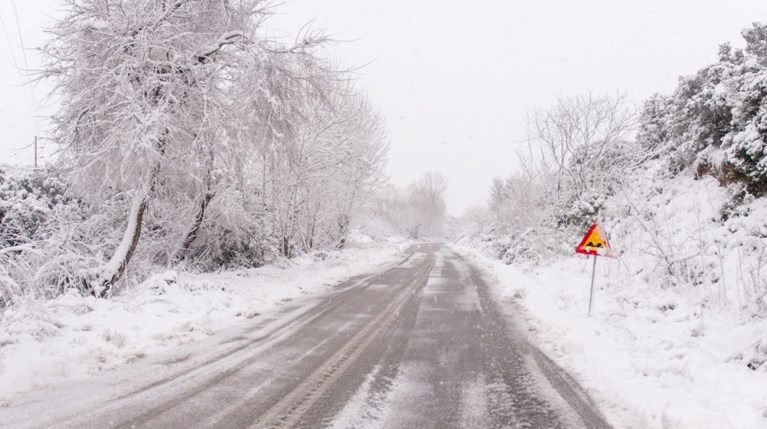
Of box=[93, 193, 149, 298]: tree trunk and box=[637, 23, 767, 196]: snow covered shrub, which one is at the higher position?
box=[637, 23, 767, 196]: snow covered shrub

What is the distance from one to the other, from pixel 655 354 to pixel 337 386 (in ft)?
14.0

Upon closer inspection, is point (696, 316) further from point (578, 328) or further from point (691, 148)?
point (691, 148)

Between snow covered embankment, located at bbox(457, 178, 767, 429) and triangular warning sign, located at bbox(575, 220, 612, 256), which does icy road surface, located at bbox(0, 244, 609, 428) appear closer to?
snow covered embankment, located at bbox(457, 178, 767, 429)

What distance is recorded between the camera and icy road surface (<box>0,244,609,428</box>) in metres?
4.29

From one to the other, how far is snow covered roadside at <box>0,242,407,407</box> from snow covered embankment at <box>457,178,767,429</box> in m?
5.70

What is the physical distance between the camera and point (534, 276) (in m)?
17.3

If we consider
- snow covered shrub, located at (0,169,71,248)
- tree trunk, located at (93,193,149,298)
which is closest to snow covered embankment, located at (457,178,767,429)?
tree trunk, located at (93,193,149,298)

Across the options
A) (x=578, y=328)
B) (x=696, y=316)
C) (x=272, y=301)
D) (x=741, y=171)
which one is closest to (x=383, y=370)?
(x=578, y=328)

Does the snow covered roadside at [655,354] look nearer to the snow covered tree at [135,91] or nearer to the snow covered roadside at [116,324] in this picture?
the snow covered roadside at [116,324]

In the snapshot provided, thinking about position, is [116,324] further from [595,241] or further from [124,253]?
[595,241]

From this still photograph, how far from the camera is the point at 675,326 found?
7.68 meters

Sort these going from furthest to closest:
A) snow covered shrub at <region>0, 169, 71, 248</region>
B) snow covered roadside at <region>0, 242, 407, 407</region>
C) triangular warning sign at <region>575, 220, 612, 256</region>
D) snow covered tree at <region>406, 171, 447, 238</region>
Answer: snow covered tree at <region>406, 171, 447, 238</region>, snow covered shrub at <region>0, 169, 71, 248</region>, triangular warning sign at <region>575, 220, 612, 256</region>, snow covered roadside at <region>0, 242, 407, 407</region>

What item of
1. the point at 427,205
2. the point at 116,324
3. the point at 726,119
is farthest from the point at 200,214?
the point at 427,205

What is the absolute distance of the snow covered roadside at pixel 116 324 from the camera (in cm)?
564
